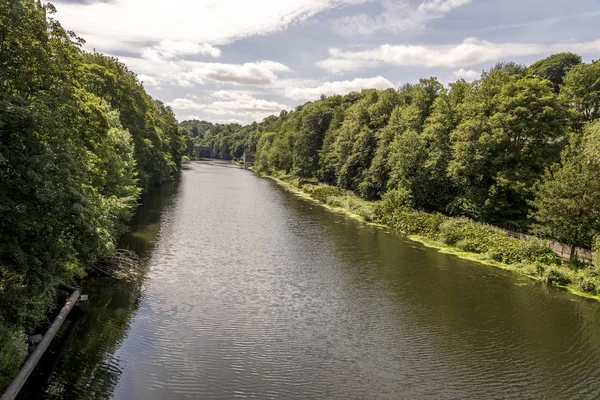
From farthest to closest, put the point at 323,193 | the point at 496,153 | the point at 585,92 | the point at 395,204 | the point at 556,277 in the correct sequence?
the point at 323,193 → the point at 395,204 → the point at 585,92 → the point at 496,153 → the point at 556,277

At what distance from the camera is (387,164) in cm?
4903

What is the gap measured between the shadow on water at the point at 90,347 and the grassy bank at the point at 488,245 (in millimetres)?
22804

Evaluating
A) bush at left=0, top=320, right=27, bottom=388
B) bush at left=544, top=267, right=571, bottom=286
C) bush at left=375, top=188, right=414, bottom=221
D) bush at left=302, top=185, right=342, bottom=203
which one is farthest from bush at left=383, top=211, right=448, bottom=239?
bush at left=0, top=320, right=27, bottom=388

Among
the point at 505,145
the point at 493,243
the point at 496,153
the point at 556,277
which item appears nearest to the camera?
the point at 556,277

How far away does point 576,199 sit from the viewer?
82.0 feet

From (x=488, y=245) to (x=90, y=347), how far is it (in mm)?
26071

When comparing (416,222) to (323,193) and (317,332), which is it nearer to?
(323,193)

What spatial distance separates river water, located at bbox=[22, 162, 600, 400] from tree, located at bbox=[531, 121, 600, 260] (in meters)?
4.39

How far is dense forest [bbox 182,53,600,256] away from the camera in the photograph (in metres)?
25.8

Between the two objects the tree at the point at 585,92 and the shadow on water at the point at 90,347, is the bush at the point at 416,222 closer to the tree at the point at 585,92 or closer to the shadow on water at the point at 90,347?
the tree at the point at 585,92

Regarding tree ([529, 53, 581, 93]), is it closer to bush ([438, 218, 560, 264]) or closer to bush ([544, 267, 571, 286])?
bush ([438, 218, 560, 264])

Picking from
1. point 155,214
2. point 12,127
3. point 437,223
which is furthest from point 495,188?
point 12,127

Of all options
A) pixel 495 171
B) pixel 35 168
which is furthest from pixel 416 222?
pixel 35 168

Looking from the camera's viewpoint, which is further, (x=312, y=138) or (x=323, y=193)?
(x=312, y=138)
